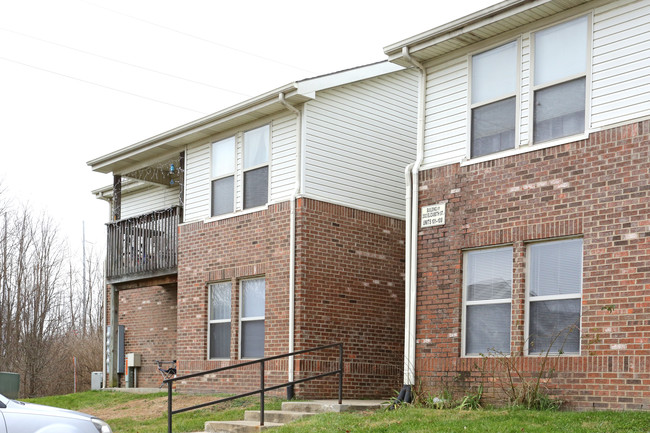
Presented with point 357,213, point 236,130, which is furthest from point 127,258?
point 357,213

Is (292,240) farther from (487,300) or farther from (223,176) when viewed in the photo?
(487,300)

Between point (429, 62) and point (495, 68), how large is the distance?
1276mm

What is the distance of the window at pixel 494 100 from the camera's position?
1209 centimetres

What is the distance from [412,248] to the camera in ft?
42.4

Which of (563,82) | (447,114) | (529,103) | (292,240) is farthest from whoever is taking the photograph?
(292,240)

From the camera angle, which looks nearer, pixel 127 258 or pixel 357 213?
pixel 357 213

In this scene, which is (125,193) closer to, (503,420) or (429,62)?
(429,62)

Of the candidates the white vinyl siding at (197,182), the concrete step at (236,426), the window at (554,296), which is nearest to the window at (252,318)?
the white vinyl siding at (197,182)

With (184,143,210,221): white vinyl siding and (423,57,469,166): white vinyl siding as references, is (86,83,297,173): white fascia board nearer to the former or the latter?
(184,143,210,221): white vinyl siding

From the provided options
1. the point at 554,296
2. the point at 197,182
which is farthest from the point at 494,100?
the point at 197,182

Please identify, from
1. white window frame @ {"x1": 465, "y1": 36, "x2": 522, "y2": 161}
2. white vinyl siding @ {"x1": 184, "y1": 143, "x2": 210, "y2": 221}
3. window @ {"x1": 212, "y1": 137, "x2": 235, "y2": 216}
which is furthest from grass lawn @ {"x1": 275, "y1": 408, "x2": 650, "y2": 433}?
white vinyl siding @ {"x1": 184, "y1": 143, "x2": 210, "y2": 221}

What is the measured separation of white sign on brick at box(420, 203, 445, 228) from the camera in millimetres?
12617

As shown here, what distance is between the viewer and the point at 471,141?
12.5 metres

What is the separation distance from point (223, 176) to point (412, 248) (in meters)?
6.00
